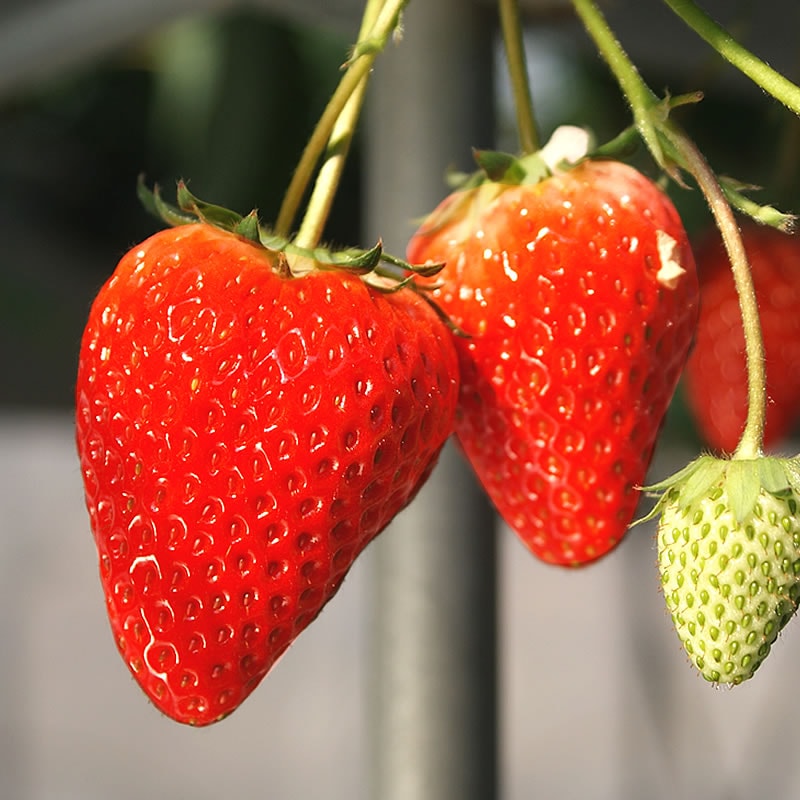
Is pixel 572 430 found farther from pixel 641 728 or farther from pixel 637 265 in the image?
pixel 641 728

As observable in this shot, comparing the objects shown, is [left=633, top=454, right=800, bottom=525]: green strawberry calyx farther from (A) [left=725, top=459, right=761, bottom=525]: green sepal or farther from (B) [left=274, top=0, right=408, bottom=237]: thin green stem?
(B) [left=274, top=0, right=408, bottom=237]: thin green stem

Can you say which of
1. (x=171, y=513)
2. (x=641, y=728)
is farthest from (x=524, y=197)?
(x=641, y=728)

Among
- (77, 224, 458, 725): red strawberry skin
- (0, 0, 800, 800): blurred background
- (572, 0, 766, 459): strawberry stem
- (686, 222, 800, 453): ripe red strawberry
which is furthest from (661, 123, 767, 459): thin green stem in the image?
(686, 222, 800, 453): ripe red strawberry

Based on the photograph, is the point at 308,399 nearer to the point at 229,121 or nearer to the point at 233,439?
the point at 233,439

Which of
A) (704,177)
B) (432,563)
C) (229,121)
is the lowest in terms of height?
(432,563)

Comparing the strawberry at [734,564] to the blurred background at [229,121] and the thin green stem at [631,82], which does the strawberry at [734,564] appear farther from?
the blurred background at [229,121]

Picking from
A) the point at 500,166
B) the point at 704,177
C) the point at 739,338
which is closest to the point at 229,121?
the point at 739,338

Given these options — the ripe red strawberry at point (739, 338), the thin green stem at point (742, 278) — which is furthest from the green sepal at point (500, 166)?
the ripe red strawberry at point (739, 338)
